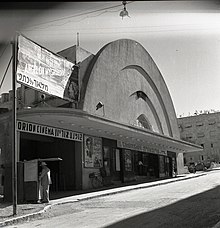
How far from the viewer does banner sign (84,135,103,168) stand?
23.9 metres

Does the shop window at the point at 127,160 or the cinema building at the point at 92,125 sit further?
the shop window at the point at 127,160

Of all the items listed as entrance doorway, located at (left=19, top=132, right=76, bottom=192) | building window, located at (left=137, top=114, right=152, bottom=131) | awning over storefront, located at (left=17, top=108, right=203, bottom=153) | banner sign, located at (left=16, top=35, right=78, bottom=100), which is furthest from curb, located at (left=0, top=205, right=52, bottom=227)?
building window, located at (left=137, top=114, right=152, bottom=131)

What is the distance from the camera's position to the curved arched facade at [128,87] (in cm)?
2627

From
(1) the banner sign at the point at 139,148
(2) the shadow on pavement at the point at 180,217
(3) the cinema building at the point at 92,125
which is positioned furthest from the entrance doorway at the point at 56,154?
(2) the shadow on pavement at the point at 180,217

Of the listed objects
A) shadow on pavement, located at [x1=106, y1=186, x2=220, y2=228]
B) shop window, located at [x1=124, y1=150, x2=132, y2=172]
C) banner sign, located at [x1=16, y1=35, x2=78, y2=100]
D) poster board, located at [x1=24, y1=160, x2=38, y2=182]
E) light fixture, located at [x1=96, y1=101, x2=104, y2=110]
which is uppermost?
banner sign, located at [x1=16, y1=35, x2=78, y2=100]

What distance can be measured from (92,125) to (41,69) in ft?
13.9

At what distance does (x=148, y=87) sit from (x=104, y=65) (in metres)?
10.3

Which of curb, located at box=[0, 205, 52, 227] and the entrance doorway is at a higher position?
the entrance doorway

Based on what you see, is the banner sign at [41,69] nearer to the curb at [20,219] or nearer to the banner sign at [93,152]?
the banner sign at [93,152]

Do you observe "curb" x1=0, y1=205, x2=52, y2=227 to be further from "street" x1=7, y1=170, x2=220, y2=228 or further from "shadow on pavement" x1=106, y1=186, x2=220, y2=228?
"shadow on pavement" x1=106, y1=186, x2=220, y2=228

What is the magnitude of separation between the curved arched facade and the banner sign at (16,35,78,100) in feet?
9.16

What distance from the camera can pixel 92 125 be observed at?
21.5 metres

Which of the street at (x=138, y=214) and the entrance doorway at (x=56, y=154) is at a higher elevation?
the entrance doorway at (x=56, y=154)

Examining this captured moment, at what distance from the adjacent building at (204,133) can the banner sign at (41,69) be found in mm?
63205
